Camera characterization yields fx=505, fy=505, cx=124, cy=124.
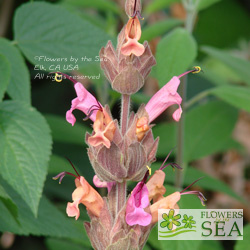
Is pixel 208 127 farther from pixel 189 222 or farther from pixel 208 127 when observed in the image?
pixel 189 222

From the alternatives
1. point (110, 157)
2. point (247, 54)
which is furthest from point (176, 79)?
point (247, 54)

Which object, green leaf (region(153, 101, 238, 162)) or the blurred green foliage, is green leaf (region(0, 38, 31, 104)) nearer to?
the blurred green foliage

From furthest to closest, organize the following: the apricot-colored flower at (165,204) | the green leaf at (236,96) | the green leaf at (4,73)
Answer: the green leaf at (236,96), the green leaf at (4,73), the apricot-colored flower at (165,204)

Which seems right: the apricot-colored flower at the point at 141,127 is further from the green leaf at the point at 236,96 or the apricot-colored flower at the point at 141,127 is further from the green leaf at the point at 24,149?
the green leaf at the point at 236,96

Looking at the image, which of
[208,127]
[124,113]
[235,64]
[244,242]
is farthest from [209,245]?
[124,113]

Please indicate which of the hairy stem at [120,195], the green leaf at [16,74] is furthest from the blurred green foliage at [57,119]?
the hairy stem at [120,195]

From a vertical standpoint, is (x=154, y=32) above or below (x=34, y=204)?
above

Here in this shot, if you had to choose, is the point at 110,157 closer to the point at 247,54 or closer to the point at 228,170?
the point at 228,170

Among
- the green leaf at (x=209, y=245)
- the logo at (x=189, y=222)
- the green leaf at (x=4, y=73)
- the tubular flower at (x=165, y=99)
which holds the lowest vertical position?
the green leaf at (x=209, y=245)
